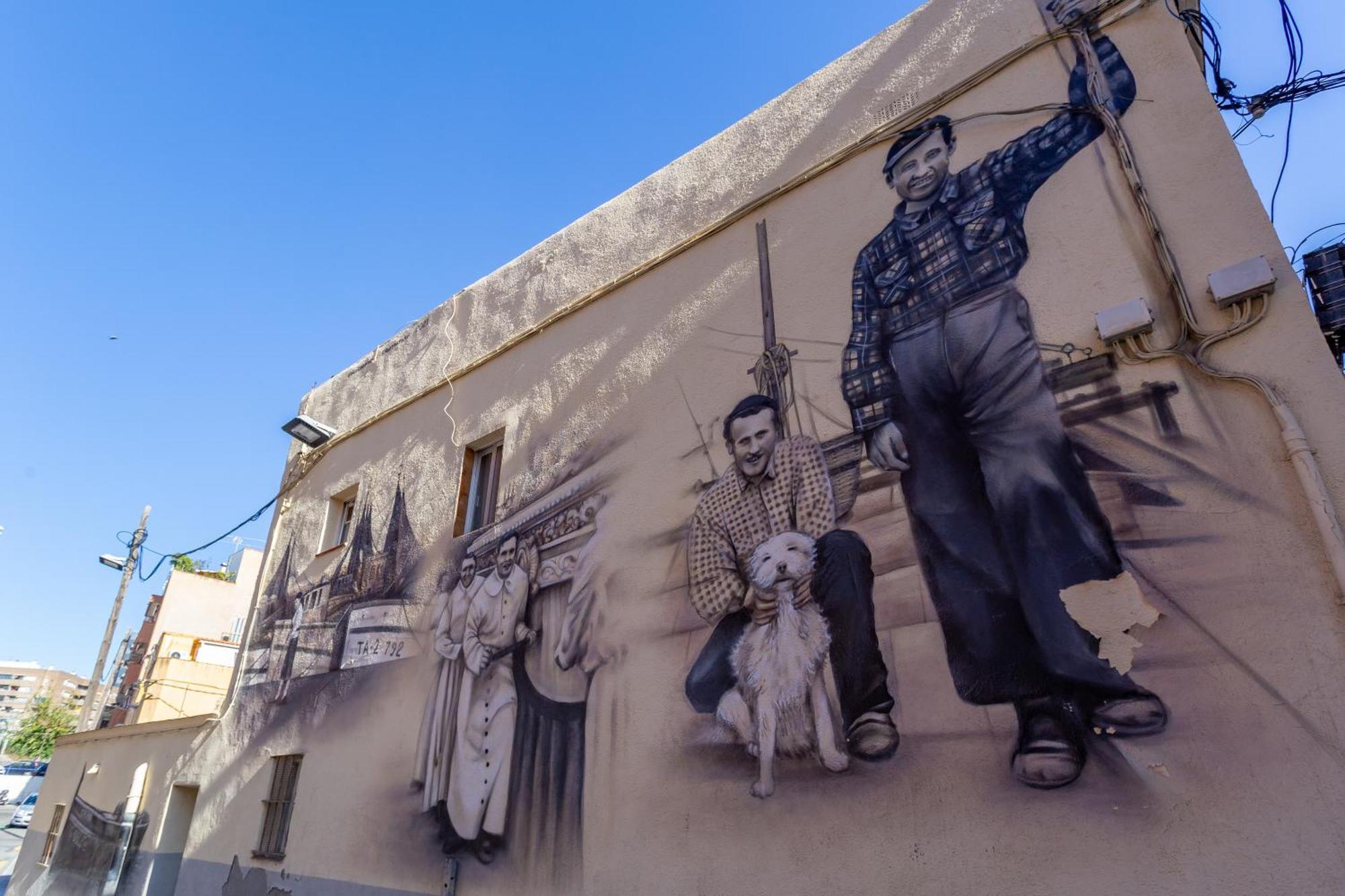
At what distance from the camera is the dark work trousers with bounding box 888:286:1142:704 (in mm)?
3707

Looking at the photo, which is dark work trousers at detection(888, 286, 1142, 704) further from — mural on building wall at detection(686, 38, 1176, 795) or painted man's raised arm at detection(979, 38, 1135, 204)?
painted man's raised arm at detection(979, 38, 1135, 204)

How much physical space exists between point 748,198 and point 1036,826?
471 centimetres

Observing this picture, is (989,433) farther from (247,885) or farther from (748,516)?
(247,885)

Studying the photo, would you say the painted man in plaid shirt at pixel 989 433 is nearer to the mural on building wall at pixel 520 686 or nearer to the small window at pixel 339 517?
the mural on building wall at pixel 520 686

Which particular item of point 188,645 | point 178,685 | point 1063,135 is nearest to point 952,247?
point 1063,135

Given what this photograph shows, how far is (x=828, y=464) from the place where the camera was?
4.87 metres

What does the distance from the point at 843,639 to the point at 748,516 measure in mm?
1048

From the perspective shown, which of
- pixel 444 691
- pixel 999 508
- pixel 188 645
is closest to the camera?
pixel 999 508

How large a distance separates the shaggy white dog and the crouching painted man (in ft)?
0.20

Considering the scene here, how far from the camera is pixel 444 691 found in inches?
268

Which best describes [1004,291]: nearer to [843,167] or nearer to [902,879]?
[843,167]

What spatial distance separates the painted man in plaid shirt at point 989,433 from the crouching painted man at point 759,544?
0.42 metres

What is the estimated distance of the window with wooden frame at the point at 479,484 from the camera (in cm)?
762

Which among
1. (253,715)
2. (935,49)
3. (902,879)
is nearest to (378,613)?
(253,715)
